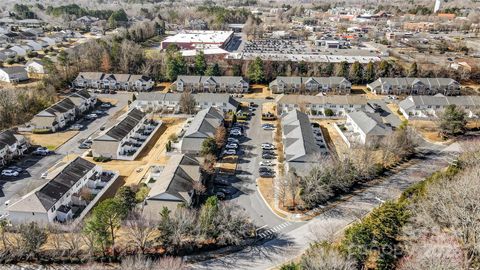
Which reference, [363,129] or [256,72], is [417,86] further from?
[256,72]

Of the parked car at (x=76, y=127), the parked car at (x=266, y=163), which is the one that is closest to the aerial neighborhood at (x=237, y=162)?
the parked car at (x=266, y=163)

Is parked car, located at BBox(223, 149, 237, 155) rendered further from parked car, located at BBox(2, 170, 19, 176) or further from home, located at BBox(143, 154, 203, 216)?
parked car, located at BBox(2, 170, 19, 176)

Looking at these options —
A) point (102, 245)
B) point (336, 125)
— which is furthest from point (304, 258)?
point (336, 125)

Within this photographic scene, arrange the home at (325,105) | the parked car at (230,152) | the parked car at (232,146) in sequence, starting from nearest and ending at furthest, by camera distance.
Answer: the parked car at (230,152) → the parked car at (232,146) → the home at (325,105)

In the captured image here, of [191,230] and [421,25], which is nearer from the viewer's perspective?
[191,230]

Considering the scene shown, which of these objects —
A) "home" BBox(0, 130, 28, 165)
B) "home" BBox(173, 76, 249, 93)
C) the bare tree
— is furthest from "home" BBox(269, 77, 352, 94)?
the bare tree

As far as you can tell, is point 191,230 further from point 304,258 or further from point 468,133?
point 468,133

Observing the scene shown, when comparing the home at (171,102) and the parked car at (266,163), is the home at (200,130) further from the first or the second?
the parked car at (266,163)
